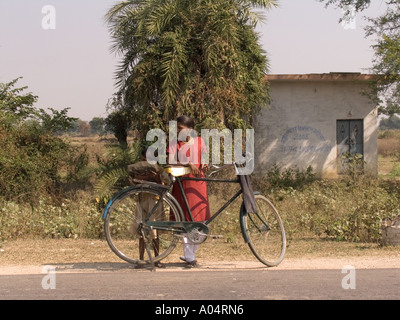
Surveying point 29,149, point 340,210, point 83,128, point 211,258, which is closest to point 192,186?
point 211,258

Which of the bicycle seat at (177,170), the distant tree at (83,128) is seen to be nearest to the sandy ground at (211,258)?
the bicycle seat at (177,170)

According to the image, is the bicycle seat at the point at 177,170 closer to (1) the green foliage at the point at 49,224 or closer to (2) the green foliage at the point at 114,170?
(1) the green foliage at the point at 49,224

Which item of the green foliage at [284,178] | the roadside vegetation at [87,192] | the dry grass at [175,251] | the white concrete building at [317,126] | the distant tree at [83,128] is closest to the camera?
the dry grass at [175,251]

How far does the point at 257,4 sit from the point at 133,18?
3120 millimetres

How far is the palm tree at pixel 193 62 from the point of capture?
13188mm

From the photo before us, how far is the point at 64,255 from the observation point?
8109 mm

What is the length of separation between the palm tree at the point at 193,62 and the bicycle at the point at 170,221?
641 centimetres

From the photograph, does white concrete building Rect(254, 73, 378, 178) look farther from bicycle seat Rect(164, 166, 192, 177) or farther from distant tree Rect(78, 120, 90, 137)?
distant tree Rect(78, 120, 90, 137)

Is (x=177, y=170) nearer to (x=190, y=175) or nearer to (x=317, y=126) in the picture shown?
(x=190, y=175)

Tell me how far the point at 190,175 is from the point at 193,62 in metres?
7.28

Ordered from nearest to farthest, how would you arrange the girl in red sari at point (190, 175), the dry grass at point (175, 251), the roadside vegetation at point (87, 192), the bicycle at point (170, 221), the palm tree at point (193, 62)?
1. the bicycle at point (170, 221)
2. the girl in red sari at point (190, 175)
3. the dry grass at point (175, 251)
4. the roadside vegetation at point (87, 192)
5. the palm tree at point (193, 62)
